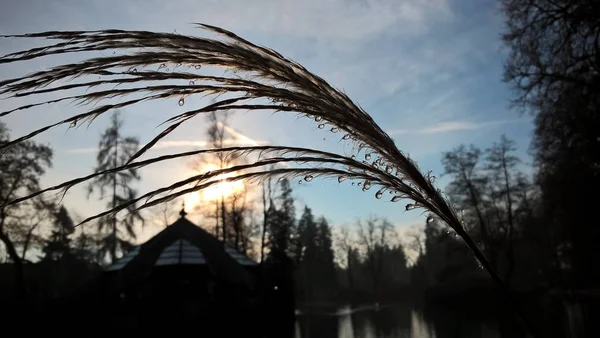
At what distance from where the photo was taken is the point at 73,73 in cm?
115

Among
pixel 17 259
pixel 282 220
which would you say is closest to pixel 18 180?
pixel 17 259

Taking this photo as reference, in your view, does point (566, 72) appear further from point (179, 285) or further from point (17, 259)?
point (17, 259)

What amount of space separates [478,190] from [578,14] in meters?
25.9

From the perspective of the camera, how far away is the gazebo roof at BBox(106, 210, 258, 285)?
19.3 meters

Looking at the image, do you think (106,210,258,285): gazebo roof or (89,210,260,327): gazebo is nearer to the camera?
(89,210,260,327): gazebo

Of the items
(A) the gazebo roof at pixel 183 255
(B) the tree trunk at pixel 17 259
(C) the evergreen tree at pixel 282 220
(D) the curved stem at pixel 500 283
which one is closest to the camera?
(D) the curved stem at pixel 500 283

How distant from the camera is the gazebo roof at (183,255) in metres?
19.3

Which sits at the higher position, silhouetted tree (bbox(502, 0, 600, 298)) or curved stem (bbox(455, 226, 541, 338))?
silhouetted tree (bbox(502, 0, 600, 298))

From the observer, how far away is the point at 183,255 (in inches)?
758

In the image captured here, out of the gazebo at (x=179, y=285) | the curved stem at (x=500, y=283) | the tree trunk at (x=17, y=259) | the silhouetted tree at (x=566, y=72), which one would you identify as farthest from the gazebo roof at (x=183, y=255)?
the curved stem at (x=500, y=283)

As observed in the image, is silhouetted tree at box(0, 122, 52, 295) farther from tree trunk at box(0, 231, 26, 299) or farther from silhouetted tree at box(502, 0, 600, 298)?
silhouetted tree at box(502, 0, 600, 298)

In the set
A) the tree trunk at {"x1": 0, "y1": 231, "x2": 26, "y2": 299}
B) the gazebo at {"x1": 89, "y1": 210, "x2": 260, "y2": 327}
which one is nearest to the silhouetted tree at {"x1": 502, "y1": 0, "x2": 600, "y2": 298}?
the gazebo at {"x1": 89, "y1": 210, "x2": 260, "y2": 327}

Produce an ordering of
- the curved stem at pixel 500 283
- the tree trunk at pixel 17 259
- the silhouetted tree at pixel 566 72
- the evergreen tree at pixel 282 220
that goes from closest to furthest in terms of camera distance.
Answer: the curved stem at pixel 500 283 → the silhouetted tree at pixel 566 72 → the tree trunk at pixel 17 259 → the evergreen tree at pixel 282 220

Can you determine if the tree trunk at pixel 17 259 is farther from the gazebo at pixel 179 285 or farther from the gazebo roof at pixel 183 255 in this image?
the gazebo roof at pixel 183 255
